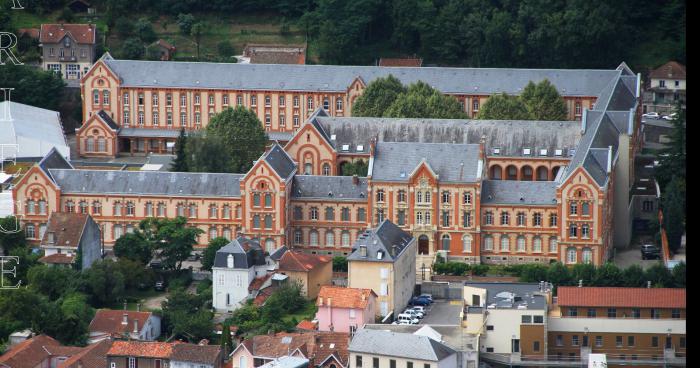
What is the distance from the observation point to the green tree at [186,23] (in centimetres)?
9762

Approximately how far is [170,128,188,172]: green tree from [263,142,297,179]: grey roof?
7283 mm

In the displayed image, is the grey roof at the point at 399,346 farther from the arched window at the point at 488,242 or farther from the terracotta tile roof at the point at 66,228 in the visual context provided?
the terracotta tile roof at the point at 66,228

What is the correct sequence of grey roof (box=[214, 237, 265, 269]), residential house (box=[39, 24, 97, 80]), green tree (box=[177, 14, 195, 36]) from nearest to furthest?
grey roof (box=[214, 237, 265, 269]) → residential house (box=[39, 24, 97, 80]) → green tree (box=[177, 14, 195, 36])

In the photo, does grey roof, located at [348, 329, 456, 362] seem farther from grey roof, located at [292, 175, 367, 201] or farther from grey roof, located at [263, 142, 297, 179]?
grey roof, located at [292, 175, 367, 201]

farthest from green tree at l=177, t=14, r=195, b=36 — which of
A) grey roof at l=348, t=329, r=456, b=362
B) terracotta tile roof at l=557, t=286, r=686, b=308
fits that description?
grey roof at l=348, t=329, r=456, b=362

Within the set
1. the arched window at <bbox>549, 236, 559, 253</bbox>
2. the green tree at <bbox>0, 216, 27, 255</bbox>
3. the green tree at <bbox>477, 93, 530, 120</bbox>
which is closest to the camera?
the green tree at <bbox>0, 216, 27, 255</bbox>

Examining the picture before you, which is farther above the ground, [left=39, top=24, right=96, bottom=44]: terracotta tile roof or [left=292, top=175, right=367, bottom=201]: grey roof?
[left=39, top=24, right=96, bottom=44]: terracotta tile roof

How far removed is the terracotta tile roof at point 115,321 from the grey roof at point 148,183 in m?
12.6

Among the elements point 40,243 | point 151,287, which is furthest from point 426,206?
point 40,243

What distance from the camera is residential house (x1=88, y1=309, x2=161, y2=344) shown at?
52250 mm

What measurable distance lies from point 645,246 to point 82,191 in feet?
83.9

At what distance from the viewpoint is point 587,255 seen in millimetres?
61750

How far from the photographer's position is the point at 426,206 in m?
63.6

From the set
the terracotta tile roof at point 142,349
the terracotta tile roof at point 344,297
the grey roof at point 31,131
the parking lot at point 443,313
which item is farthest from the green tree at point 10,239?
the parking lot at point 443,313
